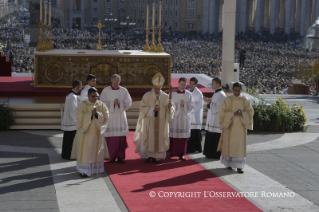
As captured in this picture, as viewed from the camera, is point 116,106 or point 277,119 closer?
point 116,106

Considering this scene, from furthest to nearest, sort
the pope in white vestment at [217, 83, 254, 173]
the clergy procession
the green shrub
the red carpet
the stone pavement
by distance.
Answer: the green shrub
the pope in white vestment at [217, 83, 254, 173]
the clergy procession
the stone pavement
the red carpet

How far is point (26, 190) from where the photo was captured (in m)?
9.98

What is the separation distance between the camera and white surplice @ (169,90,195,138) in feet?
41.7

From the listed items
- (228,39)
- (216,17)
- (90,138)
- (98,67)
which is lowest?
(90,138)

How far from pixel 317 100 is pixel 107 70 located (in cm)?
1081

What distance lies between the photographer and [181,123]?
1269 centimetres

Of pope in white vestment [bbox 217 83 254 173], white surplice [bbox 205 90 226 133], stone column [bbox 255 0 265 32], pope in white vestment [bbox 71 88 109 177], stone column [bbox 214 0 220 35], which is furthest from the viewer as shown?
stone column [bbox 214 0 220 35]

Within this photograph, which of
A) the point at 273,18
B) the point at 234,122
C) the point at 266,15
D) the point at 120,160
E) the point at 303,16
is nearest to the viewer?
the point at 234,122

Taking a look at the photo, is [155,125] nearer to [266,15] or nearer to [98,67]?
[98,67]

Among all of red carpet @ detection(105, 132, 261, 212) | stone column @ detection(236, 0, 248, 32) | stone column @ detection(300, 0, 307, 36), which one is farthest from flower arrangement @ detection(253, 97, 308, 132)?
stone column @ detection(236, 0, 248, 32)

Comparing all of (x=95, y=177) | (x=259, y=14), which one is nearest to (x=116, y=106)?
(x=95, y=177)

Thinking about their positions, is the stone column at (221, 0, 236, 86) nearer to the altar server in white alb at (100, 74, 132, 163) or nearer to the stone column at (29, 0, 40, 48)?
the altar server in white alb at (100, 74, 132, 163)

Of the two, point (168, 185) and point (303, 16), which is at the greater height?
point (303, 16)

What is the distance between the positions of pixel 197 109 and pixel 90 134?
307 cm
